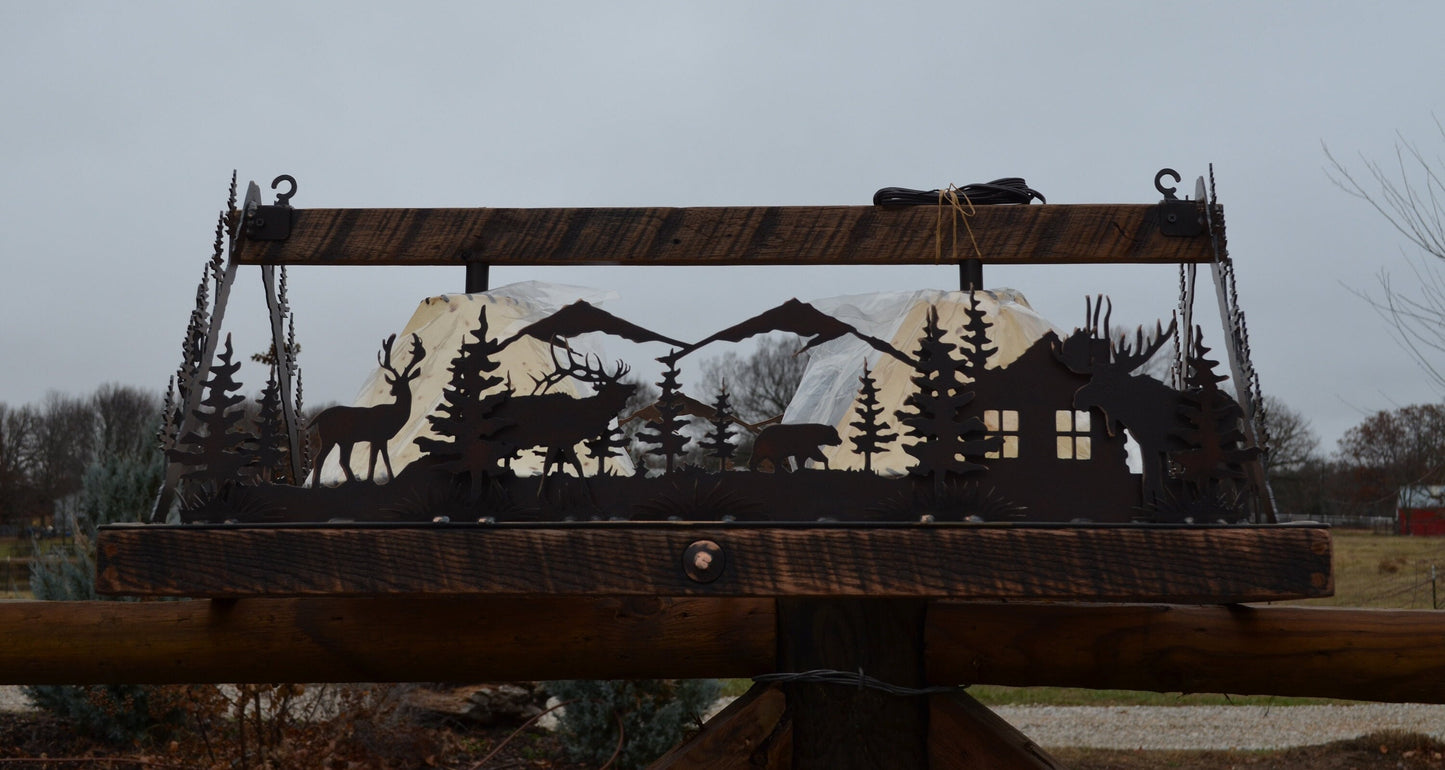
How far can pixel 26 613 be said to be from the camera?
221 centimetres

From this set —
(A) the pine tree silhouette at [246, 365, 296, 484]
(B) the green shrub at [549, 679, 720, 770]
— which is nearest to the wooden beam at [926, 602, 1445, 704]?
(A) the pine tree silhouette at [246, 365, 296, 484]

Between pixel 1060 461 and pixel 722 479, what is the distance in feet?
1.63

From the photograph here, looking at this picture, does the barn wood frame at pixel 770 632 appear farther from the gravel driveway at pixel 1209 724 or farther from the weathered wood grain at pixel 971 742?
the gravel driveway at pixel 1209 724

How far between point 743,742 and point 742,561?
63 centimetres

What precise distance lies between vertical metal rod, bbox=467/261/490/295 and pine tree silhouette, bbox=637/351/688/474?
63cm

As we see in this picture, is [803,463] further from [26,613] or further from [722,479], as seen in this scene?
[26,613]

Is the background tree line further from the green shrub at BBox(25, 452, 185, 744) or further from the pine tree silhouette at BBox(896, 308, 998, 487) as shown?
the pine tree silhouette at BBox(896, 308, 998, 487)

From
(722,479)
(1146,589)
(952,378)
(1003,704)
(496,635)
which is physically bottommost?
(1003,704)

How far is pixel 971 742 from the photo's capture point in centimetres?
188

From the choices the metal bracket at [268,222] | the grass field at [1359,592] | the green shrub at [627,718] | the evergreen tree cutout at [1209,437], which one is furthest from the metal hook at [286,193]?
the grass field at [1359,592]

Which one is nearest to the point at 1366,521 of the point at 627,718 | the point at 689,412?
the point at 627,718

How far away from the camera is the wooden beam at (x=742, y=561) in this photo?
136 centimetres

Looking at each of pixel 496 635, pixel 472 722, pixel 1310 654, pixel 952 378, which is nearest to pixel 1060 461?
pixel 952 378

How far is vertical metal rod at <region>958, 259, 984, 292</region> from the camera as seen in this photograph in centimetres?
214
